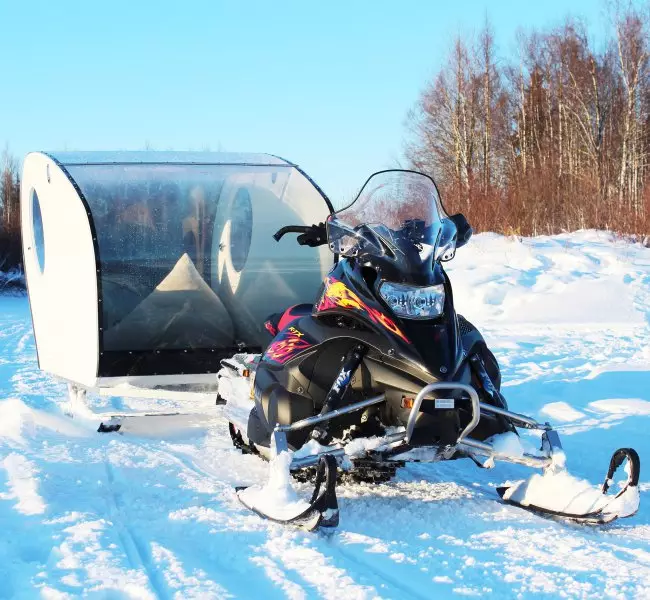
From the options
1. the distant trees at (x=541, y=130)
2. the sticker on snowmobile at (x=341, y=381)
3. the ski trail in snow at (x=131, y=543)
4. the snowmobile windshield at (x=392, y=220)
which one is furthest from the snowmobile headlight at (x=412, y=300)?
the distant trees at (x=541, y=130)

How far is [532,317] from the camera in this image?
34.1 feet

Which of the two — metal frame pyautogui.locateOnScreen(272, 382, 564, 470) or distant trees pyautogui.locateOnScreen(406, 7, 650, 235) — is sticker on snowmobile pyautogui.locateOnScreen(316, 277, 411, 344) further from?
distant trees pyautogui.locateOnScreen(406, 7, 650, 235)

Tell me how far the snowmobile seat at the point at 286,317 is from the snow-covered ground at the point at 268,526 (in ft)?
2.46

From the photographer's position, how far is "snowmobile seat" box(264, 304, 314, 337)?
4641 millimetres

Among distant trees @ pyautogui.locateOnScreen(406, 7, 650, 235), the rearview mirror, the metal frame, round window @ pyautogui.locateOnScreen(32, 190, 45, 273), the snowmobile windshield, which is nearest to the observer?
the metal frame

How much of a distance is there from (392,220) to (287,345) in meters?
0.78

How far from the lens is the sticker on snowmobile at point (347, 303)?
3.59m

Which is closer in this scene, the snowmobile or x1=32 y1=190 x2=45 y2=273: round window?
the snowmobile

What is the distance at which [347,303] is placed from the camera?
12.3 ft

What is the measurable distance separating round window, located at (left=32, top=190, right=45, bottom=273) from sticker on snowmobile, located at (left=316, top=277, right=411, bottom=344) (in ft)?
8.95

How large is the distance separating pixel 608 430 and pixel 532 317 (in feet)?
16.7

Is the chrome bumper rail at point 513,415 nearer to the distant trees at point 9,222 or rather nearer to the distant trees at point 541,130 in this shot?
the distant trees at point 541,130

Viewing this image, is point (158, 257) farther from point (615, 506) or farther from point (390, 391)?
point (615, 506)

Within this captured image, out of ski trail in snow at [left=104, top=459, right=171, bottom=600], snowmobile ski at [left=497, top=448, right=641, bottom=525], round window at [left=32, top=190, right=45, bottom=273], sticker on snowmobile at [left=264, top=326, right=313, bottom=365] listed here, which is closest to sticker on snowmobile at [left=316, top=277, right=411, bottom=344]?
sticker on snowmobile at [left=264, top=326, right=313, bottom=365]
